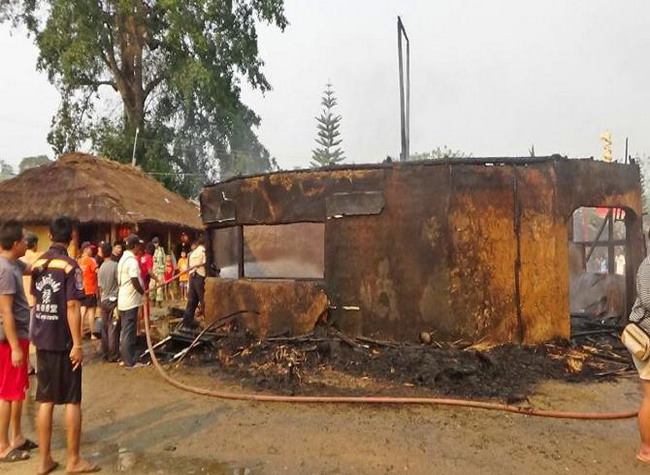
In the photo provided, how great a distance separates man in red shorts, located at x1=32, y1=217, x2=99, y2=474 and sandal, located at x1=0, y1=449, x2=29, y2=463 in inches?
15.0

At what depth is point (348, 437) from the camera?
4.84m

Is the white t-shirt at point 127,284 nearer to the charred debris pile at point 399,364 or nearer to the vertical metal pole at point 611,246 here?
the charred debris pile at point 399,364

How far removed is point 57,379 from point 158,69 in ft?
69.8

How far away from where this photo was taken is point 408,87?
34.3 feet

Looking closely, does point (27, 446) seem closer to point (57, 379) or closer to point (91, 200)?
point (57, 379)

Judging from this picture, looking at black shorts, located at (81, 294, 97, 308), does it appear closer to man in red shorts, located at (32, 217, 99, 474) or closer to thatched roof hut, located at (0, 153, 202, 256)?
man in red shorts, located at (32, 217, 99, 474)

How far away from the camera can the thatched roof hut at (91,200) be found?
54.1 feet

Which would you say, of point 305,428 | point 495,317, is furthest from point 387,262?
point 305,428

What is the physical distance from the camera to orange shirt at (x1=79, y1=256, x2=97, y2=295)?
914cm

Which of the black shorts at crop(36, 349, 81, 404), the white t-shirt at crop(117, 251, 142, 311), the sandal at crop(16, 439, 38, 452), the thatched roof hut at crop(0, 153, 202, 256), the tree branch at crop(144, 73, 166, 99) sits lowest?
the sandal at crop(16, 439, 38, 452)

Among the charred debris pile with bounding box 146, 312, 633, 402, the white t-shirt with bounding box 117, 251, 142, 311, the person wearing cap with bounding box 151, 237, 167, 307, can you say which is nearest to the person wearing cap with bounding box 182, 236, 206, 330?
the charred debris pile with bounding box 146, 312, 633, 402

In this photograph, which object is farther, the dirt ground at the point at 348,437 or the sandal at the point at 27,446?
the sandal at the point at 27,446

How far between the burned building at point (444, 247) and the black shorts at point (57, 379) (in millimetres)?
3776

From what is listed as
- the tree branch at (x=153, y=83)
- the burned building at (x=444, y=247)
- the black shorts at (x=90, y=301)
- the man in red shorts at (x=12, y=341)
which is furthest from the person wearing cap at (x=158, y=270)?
the man in red shorts at (x=12, y=341)
